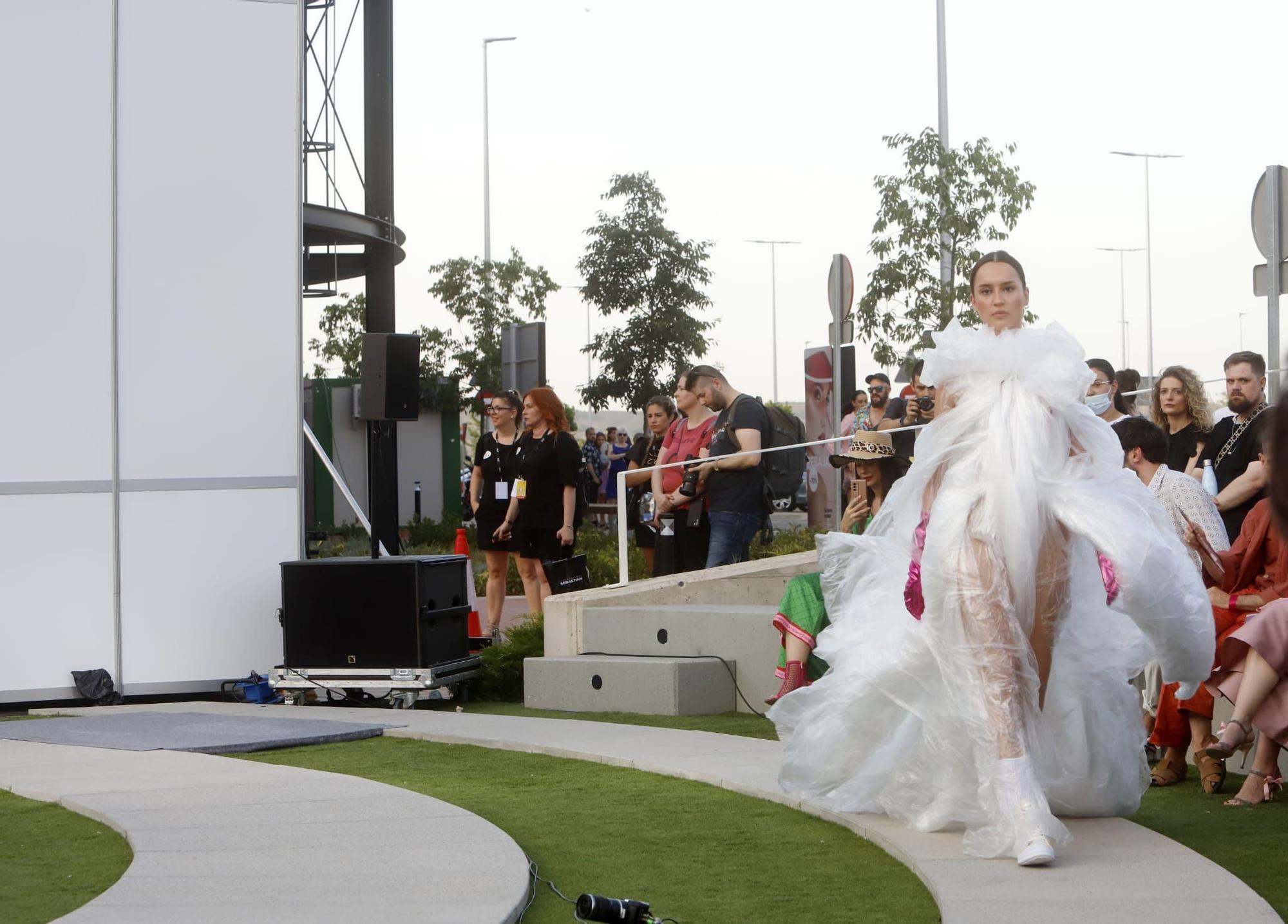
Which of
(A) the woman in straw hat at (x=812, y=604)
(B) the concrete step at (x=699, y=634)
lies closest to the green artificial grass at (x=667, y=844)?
(A) the woman in straw hat at (x=812, y=604)

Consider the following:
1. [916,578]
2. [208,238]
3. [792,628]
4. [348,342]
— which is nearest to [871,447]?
[792,628]

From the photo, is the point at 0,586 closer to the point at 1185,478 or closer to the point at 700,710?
the point at 700,710

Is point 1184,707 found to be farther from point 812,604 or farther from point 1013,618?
point 1013,618

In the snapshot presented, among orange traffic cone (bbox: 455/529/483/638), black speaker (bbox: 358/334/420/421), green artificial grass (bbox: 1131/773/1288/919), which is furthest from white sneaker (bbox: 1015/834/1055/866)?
black speaker (bbox: 358/334/420/421)

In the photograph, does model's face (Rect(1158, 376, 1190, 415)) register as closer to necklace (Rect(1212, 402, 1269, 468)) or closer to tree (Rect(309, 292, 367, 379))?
necklace (Rect(1212, 402, 1269, 468))

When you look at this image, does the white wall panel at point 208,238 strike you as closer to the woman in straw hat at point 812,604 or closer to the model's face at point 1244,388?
the woman in straw hat at point 812,604

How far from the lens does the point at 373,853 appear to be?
201 inches

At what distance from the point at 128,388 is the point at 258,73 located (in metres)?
2.36

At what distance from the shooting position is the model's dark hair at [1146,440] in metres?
6.80

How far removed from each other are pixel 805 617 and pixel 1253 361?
277cm

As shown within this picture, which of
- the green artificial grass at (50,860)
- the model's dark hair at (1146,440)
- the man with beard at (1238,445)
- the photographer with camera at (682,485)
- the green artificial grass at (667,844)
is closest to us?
the green artificial grass at (667,844)

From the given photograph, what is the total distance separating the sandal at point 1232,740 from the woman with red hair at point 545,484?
5902 mm

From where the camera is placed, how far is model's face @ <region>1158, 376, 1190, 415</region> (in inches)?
332

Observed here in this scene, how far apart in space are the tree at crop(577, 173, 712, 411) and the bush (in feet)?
87.7
